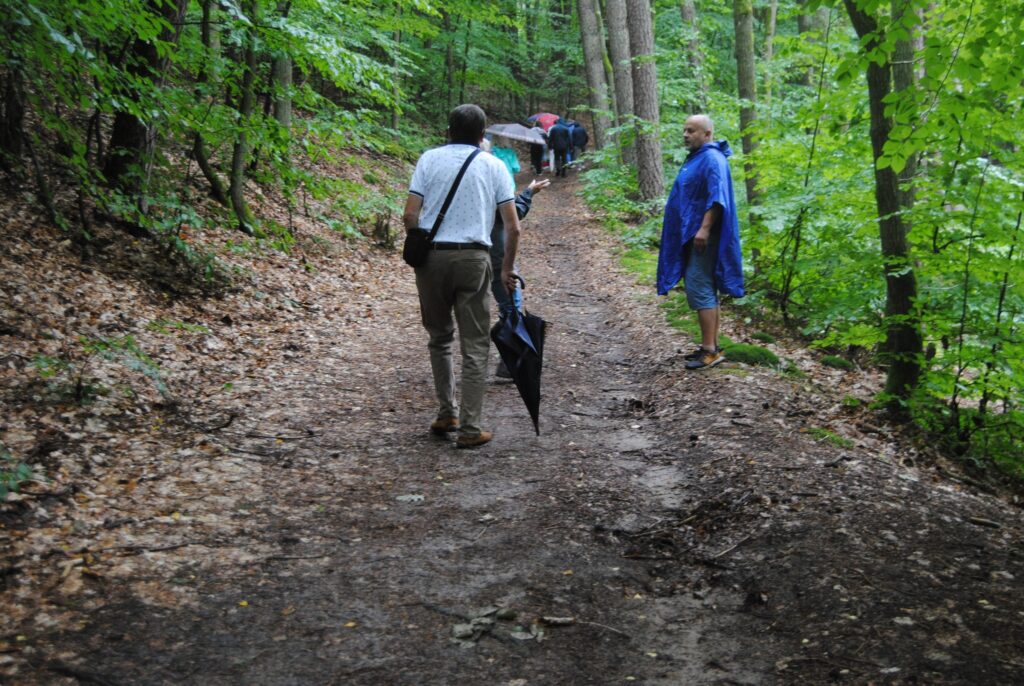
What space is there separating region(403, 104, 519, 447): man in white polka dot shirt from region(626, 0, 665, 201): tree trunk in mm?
9087

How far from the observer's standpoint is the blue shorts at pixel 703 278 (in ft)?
21.2

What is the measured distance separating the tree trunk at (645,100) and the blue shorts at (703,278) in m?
7.39

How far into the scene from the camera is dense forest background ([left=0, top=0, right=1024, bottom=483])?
4.84 meters

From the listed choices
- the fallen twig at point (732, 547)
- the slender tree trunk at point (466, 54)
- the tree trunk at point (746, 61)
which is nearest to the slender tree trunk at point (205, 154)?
the tree trunk at point (746, 61)

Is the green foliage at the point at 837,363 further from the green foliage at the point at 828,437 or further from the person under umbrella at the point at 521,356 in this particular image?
the person under umbrella at the point at 521,356

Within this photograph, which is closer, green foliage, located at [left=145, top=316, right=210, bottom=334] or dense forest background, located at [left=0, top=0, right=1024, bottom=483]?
dense forest background, located at [left=0, top=0, right=1024, bottom=483]

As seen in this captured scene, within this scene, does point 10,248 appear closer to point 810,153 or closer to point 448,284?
point 448,284

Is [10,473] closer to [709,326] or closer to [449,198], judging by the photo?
[449,198]

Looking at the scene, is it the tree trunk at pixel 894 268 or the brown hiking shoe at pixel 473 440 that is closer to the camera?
the brown hiking shoe at pixel 473 440

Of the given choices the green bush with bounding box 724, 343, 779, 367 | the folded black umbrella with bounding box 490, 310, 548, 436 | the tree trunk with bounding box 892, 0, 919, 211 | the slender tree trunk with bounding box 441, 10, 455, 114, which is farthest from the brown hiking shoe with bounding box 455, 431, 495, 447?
the slender tree trunk with bounding box 441, 10, 455, 114

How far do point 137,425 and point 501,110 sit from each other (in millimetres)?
34091

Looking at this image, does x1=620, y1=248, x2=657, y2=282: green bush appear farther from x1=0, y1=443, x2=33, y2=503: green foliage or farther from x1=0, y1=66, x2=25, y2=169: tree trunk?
x1=0, y1=443, x2=33, y2=503: green foliage

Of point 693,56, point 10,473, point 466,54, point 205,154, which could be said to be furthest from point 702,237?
point 466,54

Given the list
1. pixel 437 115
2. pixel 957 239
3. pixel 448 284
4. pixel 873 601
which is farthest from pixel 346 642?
A: pixel 437 115
